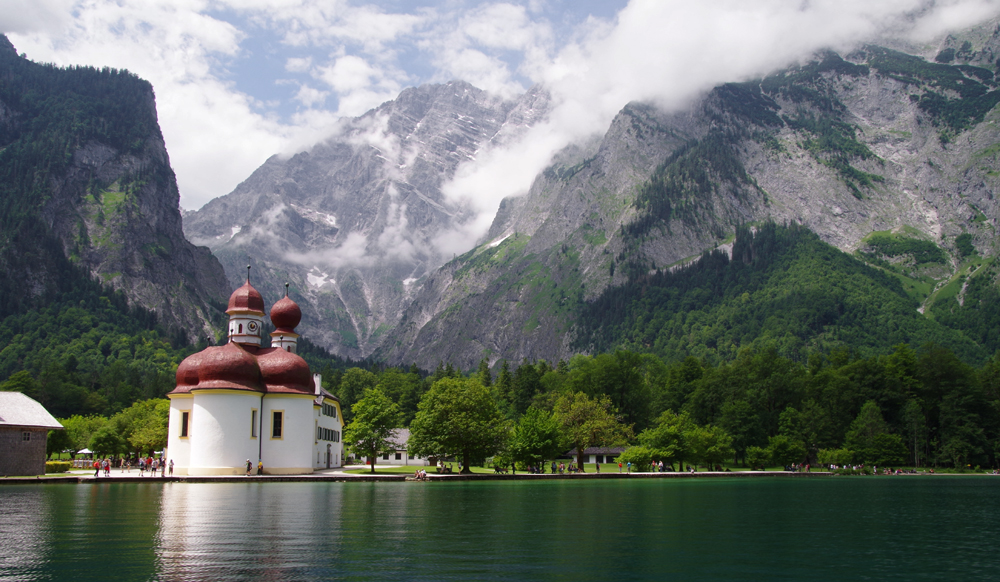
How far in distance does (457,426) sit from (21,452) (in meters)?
41.5

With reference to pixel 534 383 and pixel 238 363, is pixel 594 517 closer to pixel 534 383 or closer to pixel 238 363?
pixel 238 363

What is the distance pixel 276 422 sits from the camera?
257 feet

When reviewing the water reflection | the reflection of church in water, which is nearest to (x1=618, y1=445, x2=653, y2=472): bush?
the reflection of church in water

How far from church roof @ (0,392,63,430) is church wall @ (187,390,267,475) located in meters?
14.3

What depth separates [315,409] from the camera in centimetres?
8744

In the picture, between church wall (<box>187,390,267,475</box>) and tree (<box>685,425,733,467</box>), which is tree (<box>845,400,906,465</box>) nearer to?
tree (<box>685,425,733,467</box>)

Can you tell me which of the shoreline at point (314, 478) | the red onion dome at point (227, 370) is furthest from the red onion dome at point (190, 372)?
the shoreline at point (314, 478)

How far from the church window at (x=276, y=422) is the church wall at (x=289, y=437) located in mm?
146

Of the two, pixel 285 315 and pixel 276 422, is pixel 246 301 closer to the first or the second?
pixel 285 315

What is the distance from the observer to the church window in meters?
77.9

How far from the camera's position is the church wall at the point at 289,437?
7744 centimetres

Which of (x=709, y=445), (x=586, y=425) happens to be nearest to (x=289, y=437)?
(x=586, y=425)

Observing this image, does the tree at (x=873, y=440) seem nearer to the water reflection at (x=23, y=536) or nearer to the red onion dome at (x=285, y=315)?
the red onion dome at (x=285, y=315)

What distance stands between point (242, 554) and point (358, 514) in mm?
14090
